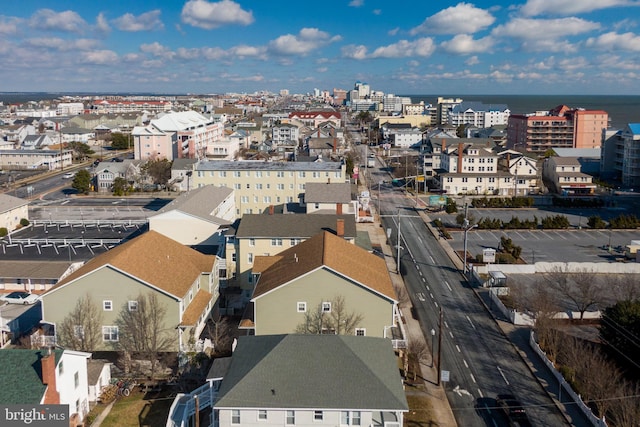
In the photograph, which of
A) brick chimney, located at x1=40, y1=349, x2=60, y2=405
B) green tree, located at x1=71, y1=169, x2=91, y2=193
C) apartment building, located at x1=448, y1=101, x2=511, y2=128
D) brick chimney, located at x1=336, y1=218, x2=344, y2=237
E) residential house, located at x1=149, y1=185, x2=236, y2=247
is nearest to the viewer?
brick chimney, located at x1=40, y1=349, x2=60, y2=405

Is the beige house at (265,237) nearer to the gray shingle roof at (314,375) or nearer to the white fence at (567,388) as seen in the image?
the white fence at (567,388)

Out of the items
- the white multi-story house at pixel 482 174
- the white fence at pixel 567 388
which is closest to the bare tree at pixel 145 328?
the white fence at pixel 567 388

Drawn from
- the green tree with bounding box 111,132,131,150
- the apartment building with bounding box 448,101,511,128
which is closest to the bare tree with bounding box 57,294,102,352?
the green tree with bounding box 111,132,131,150

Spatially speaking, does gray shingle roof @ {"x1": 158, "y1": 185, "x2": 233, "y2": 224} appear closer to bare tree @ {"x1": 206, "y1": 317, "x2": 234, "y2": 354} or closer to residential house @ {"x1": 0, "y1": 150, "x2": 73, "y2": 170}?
bare tree @ {"x1": 206, "y1": 317, "x2": 234, "y2": 354}

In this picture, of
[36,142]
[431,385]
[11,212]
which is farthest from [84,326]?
[36,142]

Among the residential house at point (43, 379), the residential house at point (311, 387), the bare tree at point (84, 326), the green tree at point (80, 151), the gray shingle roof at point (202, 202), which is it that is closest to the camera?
the residential house at point (311, 387)

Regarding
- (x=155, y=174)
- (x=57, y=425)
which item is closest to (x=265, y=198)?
(x=155, y=174)

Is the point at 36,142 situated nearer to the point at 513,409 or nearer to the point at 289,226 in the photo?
the point at 289,226
